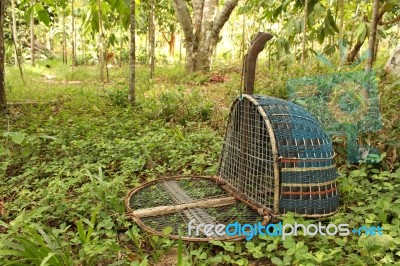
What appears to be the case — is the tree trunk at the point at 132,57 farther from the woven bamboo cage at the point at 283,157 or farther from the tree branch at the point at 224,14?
the tree branch at the point at 224,14

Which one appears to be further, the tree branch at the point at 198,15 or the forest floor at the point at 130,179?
the tree branch at the point at 198,15

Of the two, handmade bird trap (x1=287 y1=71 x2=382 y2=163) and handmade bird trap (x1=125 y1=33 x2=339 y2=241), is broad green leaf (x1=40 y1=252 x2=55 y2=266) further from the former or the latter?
handmade bird trap (x1=287 y1=71 x2=382 y2=163)

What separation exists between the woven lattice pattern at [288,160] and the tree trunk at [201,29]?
243 inches

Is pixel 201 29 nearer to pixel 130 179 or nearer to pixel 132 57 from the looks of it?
pixel 132 57

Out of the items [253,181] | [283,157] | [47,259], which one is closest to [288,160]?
[283,157]

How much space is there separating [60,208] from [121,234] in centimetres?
54

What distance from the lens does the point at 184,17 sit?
8312 mm

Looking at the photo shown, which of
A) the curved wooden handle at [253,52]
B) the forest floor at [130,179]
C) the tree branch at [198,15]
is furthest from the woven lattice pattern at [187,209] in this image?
the tree branch at [198,15]

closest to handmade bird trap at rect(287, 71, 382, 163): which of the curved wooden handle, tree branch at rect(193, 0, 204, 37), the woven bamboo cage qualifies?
the woven bamboo cage

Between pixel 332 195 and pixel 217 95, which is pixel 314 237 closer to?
pixel 332 195

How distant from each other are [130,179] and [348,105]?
2.05 m

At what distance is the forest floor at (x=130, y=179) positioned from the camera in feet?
6.43

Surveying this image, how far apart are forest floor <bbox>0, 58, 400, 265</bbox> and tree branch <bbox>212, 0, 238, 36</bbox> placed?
297 centimetres

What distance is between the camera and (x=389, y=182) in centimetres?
268
